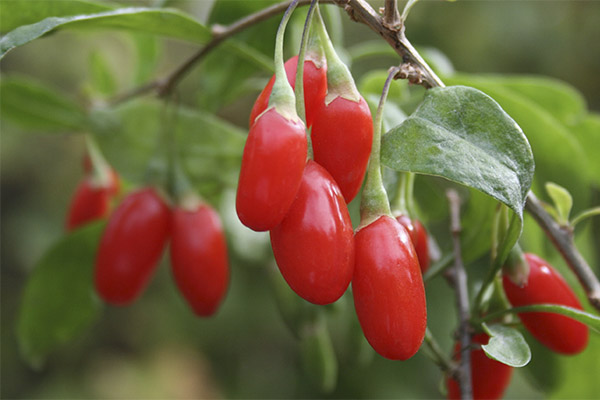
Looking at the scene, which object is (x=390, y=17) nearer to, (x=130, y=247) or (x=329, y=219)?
(x=329, y=219)

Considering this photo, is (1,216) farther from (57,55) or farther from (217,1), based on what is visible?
(217,1)

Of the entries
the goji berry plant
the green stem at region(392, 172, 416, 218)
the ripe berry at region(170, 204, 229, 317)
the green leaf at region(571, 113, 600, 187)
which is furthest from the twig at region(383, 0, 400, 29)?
the green leaf at region(571, 113, 600, 187)

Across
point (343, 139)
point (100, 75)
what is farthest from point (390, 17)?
point (100, 75)

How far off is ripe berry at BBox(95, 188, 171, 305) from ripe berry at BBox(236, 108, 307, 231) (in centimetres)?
41

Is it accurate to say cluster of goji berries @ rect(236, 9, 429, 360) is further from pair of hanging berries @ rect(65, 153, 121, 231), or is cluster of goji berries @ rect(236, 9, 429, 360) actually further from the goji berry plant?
pair of hanging berries @ rect(65, 153, 121, 231)

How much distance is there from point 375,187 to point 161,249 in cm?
43

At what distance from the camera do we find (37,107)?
98 cm

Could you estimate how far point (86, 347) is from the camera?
7.48 feet

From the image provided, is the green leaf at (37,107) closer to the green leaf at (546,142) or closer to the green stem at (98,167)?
the green stem at (98,167)

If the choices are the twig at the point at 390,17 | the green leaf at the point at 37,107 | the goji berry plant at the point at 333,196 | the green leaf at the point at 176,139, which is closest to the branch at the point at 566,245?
the goji berry plant at the point at 333,196

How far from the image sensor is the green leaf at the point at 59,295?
101cm

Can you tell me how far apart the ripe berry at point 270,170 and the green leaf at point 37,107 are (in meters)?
0.58

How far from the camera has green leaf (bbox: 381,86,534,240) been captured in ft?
1.59

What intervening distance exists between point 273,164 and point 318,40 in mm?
150
